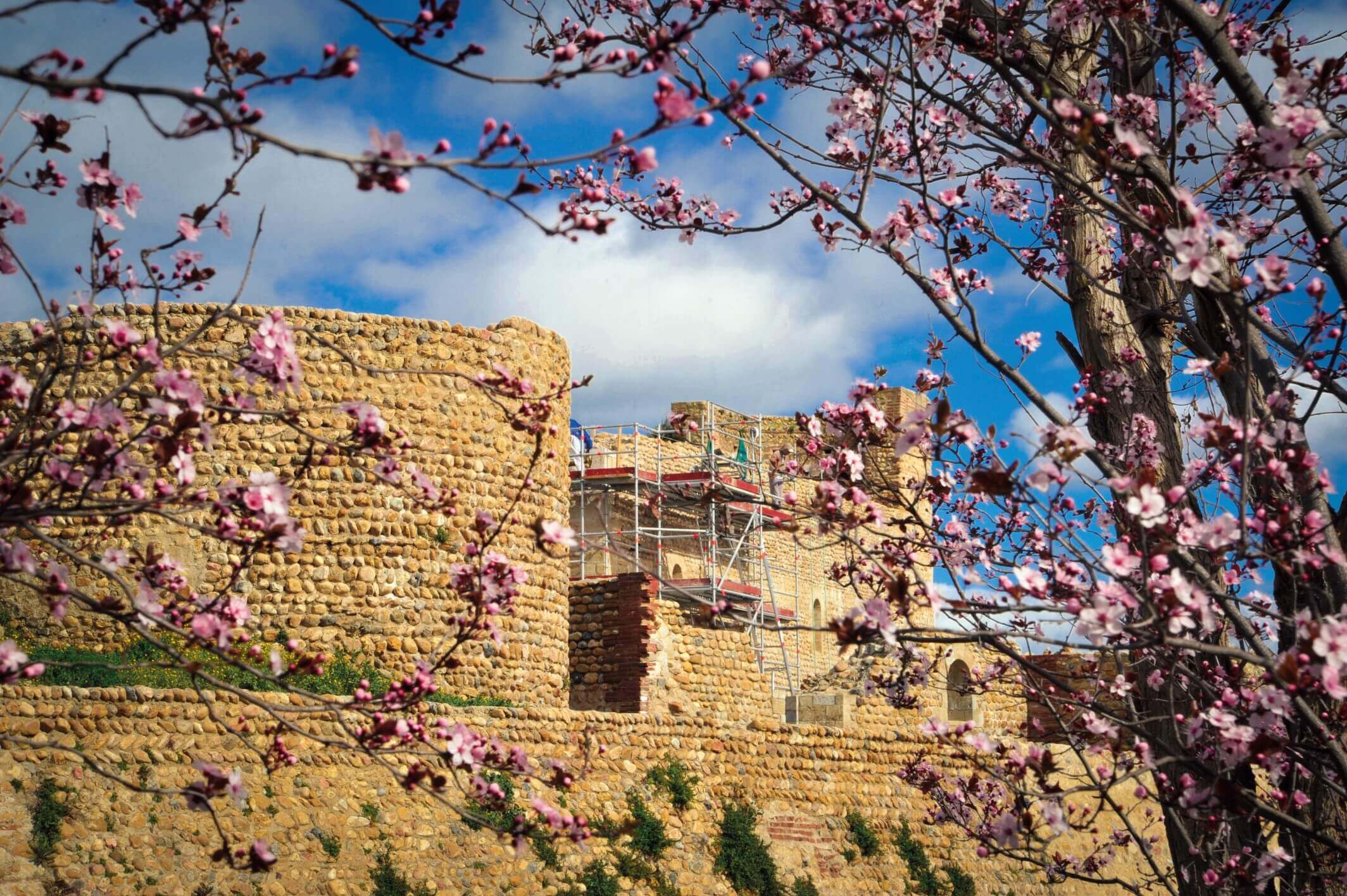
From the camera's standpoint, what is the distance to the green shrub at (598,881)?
9.45 metres

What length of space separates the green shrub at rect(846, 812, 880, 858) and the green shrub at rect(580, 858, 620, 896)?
2.78m

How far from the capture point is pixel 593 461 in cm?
1800

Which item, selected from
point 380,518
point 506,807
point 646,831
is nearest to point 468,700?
point 380,518

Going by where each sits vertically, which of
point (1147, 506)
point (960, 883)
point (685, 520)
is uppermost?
point (685, 520)

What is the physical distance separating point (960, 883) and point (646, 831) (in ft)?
10.9

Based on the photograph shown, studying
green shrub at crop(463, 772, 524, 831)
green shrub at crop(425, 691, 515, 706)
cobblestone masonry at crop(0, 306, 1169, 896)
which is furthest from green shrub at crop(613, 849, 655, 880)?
green shrub at crop(425, 691, 515, 706)

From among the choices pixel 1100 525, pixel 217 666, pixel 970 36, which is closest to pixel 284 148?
pixel 970 36

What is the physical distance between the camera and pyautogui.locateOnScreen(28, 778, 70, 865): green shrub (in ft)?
26.0

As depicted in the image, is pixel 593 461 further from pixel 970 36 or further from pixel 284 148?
pixel 284 148

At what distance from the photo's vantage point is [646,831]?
33.4 ft

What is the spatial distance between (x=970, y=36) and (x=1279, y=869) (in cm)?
270

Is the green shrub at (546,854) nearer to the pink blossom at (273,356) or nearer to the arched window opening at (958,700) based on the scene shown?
the arched window opening at (958,700)


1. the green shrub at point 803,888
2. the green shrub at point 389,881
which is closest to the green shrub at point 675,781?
the green shrub at point 803,888

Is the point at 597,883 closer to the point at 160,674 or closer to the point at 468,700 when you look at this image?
the point at 468,700
